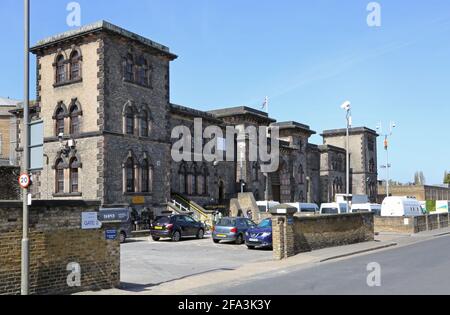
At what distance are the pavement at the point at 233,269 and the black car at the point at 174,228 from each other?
1.78 metres

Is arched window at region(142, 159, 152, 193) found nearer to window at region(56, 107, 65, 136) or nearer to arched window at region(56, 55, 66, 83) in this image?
window at region(56, 107, 65, 136)

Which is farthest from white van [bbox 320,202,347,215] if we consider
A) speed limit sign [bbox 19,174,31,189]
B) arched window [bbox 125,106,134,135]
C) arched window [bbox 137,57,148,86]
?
speed limit sign [bbox 19,174,31,189]

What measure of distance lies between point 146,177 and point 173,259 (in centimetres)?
1612

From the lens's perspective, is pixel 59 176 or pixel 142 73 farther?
pixel 142 73

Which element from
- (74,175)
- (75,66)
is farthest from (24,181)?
(75,66)

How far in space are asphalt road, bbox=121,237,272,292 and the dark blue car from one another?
1.62 feet

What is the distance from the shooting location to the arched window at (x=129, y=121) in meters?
34.4

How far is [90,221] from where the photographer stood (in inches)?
512

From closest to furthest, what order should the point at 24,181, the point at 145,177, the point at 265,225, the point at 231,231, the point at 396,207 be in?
the point at 24,181 → the point at 265,225 → the point at 231,231 → the point at 145,177 → the point at 396,207

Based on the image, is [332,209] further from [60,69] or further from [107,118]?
[60,69]

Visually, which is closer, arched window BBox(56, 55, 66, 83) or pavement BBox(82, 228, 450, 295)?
pavement BBox(82, 228, 450, 295)

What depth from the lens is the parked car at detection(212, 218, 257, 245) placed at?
2775 centimetres

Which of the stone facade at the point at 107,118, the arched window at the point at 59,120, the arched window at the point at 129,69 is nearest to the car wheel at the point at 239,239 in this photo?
the stone facade at the point at 107,118

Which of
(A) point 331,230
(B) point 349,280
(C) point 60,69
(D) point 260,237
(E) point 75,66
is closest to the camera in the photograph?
(B) point 349,280
